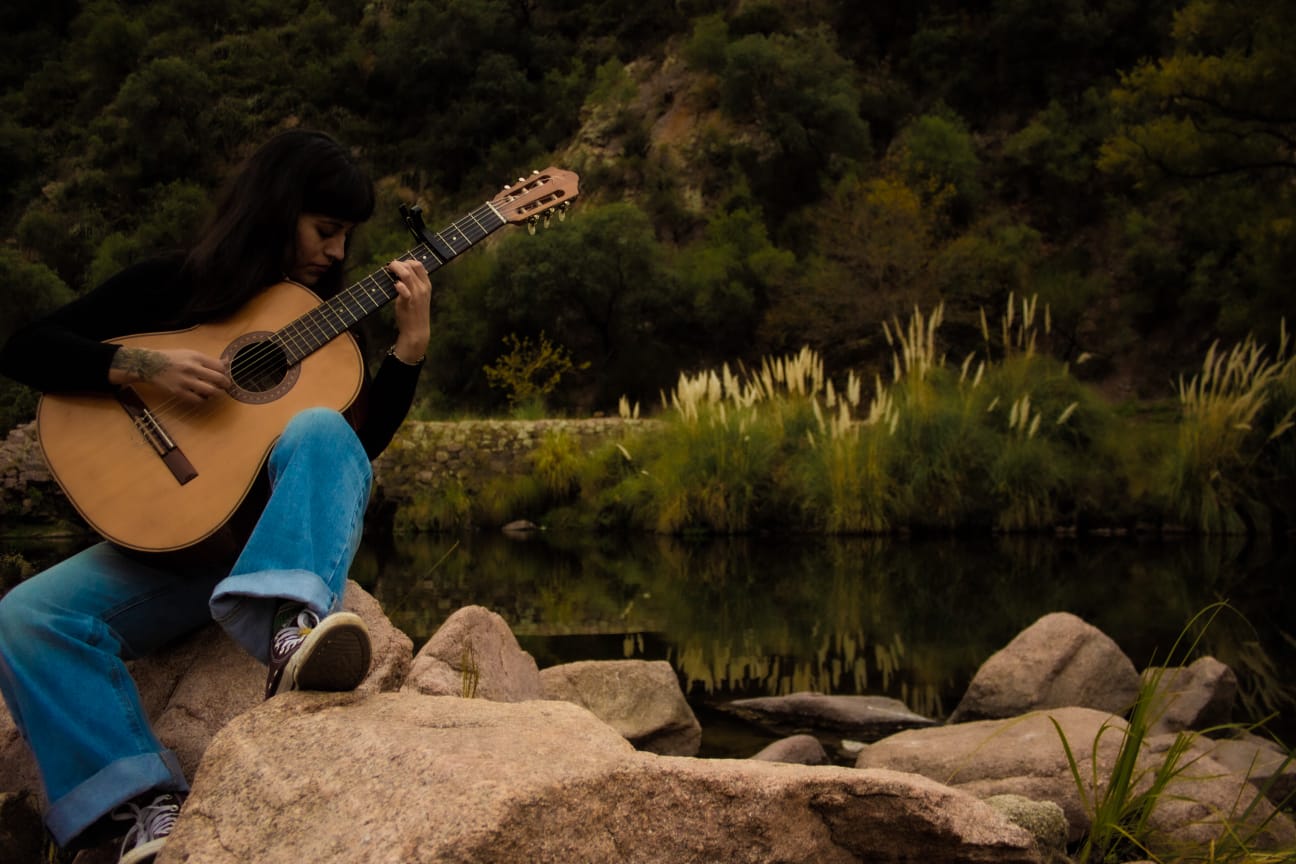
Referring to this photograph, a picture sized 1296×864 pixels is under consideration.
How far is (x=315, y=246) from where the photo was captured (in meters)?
2.14

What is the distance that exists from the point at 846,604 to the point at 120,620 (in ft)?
15.0

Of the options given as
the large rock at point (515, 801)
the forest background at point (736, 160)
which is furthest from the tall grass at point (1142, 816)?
the forest background at point (736, 160)

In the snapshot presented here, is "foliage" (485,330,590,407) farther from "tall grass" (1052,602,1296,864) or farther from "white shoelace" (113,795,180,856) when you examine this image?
"white shoelace" (113,795,180,856)

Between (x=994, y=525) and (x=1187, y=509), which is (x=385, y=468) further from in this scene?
(x=1187, y=509)

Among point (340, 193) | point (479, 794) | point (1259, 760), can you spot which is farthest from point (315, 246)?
point (1259, 760)

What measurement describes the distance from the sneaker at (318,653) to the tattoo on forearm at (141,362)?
536 millimetres

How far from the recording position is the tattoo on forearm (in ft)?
6.21

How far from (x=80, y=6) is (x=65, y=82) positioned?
4.11 meters

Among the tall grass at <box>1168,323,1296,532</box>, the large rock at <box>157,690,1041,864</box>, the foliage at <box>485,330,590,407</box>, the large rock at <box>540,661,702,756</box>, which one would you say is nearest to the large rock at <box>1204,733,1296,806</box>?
the large rock at <box>540,661,702,756</box>

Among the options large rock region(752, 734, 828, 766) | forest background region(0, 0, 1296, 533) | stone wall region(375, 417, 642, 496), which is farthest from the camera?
forest background region(0, 0, 1296, 533)

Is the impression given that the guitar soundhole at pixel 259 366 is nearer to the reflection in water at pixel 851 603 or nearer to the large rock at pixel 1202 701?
the reflection in water at pixel 851 603

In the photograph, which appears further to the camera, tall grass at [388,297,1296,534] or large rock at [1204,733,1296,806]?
tall grass at [388,297,1296,534]

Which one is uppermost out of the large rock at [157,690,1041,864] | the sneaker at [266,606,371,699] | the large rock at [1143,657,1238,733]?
the sneaker at [266,606,371,699]

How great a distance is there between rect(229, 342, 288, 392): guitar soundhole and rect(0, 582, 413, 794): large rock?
0.42 metres
